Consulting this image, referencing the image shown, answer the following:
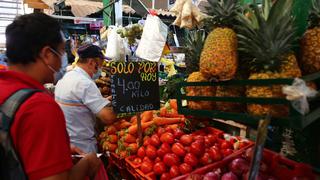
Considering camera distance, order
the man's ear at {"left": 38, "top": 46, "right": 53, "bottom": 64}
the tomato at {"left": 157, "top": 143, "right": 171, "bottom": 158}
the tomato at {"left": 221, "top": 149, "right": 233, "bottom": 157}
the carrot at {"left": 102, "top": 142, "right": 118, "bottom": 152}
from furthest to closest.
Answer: the carrot at {"left": 102, "top": 142, "right": 118, "bottom": 152} → the tomato at {"left": 157, "top": 143, "right": 171, "bottom": 158} → the tomato at {"left": 221, "top": 149, "right": 233, "bottom": 157} → the man's ear at {"left": 38, "top": 46, "right": 53, "bottom": 64}

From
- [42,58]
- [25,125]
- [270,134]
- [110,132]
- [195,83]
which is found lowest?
[110,132]

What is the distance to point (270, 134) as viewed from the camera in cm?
240

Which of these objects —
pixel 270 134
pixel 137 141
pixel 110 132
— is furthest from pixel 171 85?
pixel 270 134

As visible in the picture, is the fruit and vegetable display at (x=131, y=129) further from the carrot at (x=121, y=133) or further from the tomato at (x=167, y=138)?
the tomato at (x=167, y=138)

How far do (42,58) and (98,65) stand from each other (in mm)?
2002

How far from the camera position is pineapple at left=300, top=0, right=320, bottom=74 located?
1359mm

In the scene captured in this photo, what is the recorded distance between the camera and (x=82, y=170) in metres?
1.56

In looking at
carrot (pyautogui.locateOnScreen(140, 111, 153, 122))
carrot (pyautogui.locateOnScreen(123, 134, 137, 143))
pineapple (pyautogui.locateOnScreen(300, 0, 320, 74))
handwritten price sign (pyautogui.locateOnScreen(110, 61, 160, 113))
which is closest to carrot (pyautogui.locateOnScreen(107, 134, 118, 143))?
carrot (pyautogui.locateOnScreen(123, 134, 137, 143))

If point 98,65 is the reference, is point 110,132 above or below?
below

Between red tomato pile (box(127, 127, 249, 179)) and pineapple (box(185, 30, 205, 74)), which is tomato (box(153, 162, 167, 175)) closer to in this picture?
red tomato pile (box(127, 127, 249, 179))

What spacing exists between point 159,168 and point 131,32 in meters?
2.06

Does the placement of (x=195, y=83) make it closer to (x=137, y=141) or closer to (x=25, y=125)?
(x=25, y=125)

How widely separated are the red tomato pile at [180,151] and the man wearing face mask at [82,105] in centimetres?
62

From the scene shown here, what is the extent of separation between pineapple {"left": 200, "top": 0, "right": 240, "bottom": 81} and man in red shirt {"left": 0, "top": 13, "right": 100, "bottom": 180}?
0.84 metres
